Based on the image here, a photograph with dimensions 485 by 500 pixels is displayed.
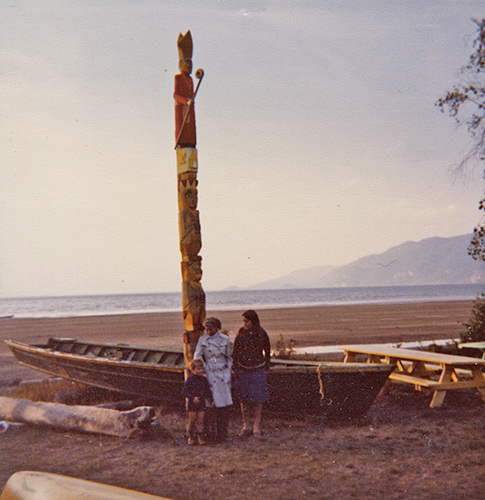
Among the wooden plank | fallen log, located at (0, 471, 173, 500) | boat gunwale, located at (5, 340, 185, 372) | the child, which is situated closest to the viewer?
fallen log, located at (0, 471, 173, 500)

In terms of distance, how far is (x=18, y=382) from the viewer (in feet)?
39.6

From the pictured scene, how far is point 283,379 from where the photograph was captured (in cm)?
778

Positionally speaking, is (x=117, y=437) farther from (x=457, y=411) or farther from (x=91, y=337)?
(x=91, y=337)

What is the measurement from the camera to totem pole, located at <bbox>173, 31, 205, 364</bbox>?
25.7ft

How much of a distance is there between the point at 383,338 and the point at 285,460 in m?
14.9

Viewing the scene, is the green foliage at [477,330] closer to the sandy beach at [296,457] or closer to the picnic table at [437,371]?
the picnic table at [437,371]

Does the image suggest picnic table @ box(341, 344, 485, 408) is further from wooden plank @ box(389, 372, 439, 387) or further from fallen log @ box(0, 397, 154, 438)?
A: fallen log @ box(0, 397, 154, 438)

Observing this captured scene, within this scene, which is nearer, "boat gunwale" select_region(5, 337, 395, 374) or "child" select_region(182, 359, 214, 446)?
"child" select_region(182, 359, 214, 446)

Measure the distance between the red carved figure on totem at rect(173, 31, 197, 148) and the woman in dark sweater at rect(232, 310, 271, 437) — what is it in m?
2.98

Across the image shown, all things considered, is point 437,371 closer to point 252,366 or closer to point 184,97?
point 252,366

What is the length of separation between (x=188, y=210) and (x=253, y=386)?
2.94m

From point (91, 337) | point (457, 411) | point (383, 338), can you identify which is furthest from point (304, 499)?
point (91, 337)

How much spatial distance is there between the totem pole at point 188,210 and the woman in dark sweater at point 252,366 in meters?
0.79

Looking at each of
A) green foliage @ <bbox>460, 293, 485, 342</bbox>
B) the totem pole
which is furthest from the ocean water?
the totem pole
